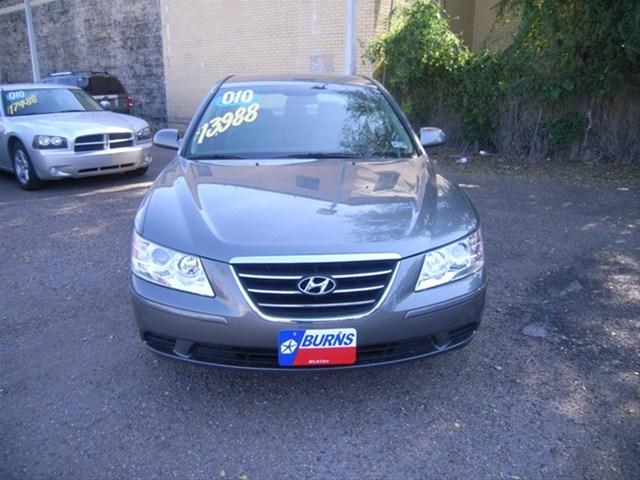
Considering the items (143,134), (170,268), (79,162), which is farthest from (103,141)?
(170,268)

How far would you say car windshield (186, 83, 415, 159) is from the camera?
382cm

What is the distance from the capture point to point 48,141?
7703 mm

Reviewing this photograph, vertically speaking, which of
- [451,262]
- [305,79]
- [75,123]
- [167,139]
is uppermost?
[305,79]

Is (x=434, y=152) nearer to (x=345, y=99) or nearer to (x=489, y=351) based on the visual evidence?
(x=345, y=99)

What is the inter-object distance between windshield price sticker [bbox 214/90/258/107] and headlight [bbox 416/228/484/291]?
215 cm

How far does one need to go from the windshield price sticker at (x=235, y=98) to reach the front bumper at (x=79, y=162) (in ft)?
14.4

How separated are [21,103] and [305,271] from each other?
8061mm

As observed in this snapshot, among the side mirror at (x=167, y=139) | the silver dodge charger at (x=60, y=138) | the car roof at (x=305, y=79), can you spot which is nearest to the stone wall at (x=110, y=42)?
the silver dodge charger at (x=60, y=138)

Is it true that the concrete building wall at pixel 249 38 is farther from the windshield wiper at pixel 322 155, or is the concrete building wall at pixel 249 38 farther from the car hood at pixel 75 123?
the windshield wiper at pixel 322 155

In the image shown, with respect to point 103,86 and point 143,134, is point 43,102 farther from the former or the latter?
point 103,86

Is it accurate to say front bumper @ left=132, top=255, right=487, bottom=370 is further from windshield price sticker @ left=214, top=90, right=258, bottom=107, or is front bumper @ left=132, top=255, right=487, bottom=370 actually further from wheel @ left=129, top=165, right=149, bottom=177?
wheel @ left=129, top=165, right=149, bottom=177

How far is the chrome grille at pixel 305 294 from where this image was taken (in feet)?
8.20

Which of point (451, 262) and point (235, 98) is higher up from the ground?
point (235, 98)

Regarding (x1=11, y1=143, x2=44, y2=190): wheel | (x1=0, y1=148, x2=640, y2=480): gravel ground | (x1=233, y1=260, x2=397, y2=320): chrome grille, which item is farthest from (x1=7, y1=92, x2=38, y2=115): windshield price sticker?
(x1=233, y1=260, x2=397, y2=320): chrome grille
